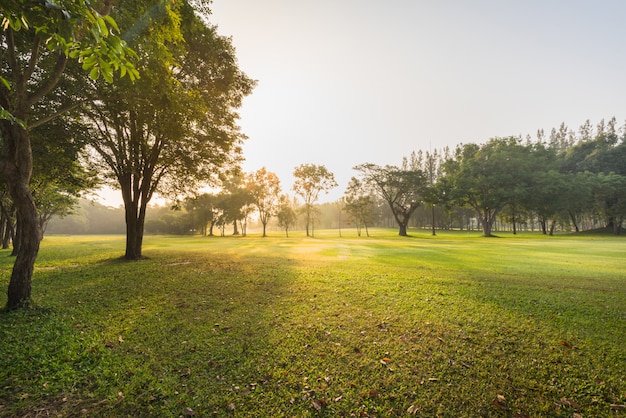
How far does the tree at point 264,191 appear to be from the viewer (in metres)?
58.9

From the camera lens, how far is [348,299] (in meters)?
7.88

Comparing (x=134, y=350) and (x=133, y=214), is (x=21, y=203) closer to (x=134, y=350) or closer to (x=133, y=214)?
(x=134, y=350)

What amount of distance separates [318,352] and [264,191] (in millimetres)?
56981

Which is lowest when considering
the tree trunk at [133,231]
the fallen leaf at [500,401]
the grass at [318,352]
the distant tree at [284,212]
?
the fallen leaf at [500,401]

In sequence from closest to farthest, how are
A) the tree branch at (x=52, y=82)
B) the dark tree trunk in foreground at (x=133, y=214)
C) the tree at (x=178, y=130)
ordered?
the tree branch at (x=52, y=82)
the tree at (x=178, y=130)
the dark tree trunk in foreground at (x=133, y=214)

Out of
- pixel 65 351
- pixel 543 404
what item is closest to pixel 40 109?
pixel 65 351

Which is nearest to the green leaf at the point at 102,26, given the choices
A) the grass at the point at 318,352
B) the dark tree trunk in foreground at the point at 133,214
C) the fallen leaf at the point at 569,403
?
the grass at the point at 318,352

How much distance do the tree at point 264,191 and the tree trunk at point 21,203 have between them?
169 ft

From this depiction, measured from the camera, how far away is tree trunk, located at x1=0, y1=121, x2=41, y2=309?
6.32m

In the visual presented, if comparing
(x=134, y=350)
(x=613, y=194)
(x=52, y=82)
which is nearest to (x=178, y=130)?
(x=52, y=82)

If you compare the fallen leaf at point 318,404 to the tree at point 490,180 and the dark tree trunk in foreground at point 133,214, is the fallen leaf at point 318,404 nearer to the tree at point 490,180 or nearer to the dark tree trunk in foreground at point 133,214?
the dark tree trunk in foreground at point 133,214

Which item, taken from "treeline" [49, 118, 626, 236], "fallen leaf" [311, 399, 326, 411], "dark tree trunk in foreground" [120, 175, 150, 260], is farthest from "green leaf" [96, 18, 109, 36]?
"treeline" [49, 118, 626, 236]

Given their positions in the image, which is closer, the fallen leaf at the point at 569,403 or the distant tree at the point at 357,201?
the fallen leaf at the point at 569,403

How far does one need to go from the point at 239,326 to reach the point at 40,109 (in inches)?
524
